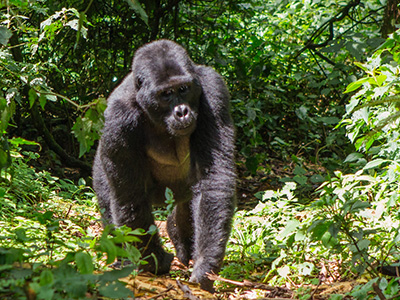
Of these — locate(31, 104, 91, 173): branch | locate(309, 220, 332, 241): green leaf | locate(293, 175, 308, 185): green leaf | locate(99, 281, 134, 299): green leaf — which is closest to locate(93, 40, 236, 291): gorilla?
locate(309, 220, 332, 241): green leaf

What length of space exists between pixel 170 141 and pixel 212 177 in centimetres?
71

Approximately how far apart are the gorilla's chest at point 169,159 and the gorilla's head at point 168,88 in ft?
0.95

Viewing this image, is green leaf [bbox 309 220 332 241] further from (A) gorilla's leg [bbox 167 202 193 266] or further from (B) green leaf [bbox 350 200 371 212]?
(A) gorilla's leg [bbox 167 202 193 266]

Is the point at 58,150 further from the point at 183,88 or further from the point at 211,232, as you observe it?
the point at 211,232

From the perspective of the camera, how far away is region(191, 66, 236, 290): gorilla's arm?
3.75m

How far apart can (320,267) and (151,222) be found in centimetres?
135

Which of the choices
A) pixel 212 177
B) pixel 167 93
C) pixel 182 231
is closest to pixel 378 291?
pixel 212 177

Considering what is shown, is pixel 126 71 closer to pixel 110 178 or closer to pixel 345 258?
pixel 110 178

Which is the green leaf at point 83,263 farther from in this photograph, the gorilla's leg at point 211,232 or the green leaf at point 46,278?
the gorilla's leg at point 211,232

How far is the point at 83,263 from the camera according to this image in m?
1.89

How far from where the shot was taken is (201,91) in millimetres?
4254

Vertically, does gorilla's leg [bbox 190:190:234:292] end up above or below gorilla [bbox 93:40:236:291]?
below

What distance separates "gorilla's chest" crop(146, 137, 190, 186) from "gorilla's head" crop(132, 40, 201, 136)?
0.95 ft

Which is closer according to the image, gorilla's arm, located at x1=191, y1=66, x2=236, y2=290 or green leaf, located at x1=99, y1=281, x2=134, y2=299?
green leaf, located at x1=99, y1=281, x2=134, y2=299
